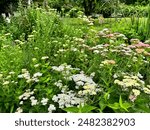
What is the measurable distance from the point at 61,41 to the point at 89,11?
8.41 m

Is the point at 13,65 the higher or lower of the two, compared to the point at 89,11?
higher

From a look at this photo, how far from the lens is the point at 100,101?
11.6 feet

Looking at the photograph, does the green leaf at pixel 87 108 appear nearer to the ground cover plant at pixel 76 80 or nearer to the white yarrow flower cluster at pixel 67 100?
the ground cover plant at pixel 76 80

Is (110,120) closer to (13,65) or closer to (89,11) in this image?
(13,65)

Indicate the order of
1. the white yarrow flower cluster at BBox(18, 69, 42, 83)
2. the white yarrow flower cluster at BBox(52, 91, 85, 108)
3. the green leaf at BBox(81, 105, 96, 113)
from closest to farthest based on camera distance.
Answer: the green leaf at BBox(81, 105, 96, 113) < the white yarrow flower cluster at BBox(52, 91, 85, 108) < the white yarrow flower cluster at BBox(18, 69, 42, 83)

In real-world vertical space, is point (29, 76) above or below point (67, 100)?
above

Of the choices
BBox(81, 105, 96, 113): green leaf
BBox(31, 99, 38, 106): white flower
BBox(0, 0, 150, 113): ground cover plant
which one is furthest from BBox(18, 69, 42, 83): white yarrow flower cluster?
BBox(81, 105, 96, 113): green leaf

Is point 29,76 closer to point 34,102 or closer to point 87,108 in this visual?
point 34,102

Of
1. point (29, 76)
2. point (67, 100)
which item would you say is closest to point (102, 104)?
point (67, 100)

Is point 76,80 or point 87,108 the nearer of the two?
point 87,108

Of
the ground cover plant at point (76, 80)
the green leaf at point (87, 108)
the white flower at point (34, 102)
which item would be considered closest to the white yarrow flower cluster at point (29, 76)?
the ground cover plant at point (76, 80)

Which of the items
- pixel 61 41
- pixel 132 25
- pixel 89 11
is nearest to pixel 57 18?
pixel 132 25

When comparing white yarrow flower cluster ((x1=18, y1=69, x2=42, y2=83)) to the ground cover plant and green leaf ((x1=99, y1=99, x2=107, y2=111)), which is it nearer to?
the ground cover plant

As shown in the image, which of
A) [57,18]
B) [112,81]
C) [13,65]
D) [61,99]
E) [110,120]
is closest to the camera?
[110,120]
